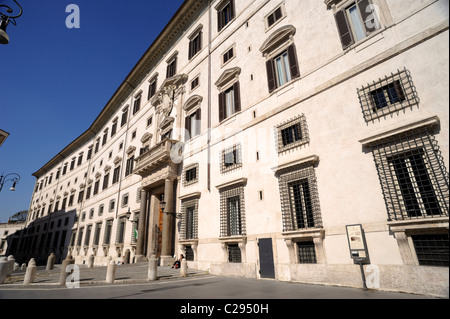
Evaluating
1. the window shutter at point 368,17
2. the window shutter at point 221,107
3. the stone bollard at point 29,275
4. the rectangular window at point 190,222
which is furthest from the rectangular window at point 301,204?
the stone bollard at point 29,275

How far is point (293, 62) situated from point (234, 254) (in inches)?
397

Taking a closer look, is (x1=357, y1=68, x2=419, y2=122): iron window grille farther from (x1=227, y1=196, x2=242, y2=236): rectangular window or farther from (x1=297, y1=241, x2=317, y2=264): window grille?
(x1=227, y1=196, x2=242, y2=236): rectangular window

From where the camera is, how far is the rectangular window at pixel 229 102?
14125mm

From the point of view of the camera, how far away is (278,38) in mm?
12328

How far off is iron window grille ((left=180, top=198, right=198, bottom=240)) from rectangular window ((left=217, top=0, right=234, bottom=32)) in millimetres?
13056

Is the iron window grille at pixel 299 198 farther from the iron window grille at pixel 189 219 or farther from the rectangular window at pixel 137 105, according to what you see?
the rectangular window at pixel 137 105

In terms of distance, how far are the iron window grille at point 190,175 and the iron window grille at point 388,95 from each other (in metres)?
10.3

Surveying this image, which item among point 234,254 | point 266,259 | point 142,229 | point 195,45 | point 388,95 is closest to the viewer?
point 388,95

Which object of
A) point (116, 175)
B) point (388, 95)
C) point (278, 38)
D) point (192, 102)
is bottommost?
point (388, 95)

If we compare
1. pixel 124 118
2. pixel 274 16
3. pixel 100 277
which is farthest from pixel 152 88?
pixel 100 277

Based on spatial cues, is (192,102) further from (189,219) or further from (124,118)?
(124,118)

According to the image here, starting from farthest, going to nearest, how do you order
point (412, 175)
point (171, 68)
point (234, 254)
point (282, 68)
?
point (171, 68) → point (282, 68) → point (234, 254) → point (412, 175)

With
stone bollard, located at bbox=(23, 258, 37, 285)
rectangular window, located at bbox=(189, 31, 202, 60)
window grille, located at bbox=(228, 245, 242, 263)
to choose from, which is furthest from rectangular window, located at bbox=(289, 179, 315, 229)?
rectangular window, located at bbox=(189, 31, 202, 60)
